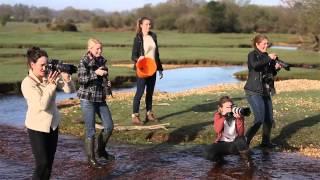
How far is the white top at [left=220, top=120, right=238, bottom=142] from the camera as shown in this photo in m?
9.19

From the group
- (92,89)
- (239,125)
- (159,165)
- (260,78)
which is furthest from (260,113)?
(92,89)

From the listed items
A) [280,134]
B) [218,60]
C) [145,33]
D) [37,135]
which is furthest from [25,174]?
[218,60]

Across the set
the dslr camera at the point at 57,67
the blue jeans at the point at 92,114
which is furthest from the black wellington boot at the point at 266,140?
the dslr camera at the point at 57,67

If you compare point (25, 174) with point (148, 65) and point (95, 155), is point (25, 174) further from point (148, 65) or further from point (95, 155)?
point (148, 65)

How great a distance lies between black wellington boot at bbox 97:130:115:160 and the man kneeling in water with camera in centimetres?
172

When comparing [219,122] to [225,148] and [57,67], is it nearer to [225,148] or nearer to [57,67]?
[225,148]

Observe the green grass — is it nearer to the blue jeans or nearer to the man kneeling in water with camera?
the man kneeling in water with camera

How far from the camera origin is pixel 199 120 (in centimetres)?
1312

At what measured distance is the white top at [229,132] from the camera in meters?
9.19

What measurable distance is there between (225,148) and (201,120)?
12.9 ft

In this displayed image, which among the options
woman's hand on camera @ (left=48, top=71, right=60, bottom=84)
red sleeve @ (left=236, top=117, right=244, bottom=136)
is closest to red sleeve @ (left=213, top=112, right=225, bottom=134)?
red sleeve @ (left=236, top=117, right=244, bottom=136)

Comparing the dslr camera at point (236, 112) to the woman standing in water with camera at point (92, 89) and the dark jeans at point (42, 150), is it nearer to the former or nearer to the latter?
the woman standing in water with camera at point (92, 89)

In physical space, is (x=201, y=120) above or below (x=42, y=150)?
below

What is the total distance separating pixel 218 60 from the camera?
40.4 metres
